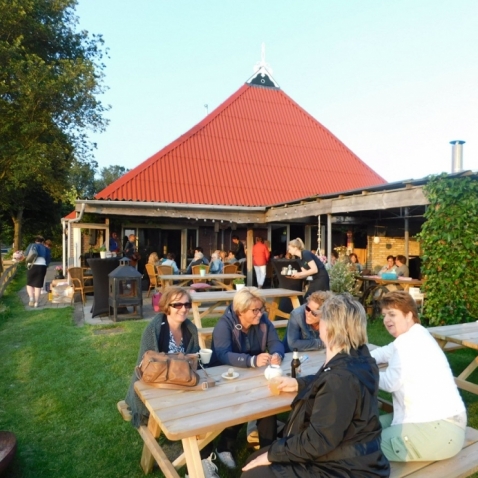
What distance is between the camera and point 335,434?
165cm

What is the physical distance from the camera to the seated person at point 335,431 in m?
1.66

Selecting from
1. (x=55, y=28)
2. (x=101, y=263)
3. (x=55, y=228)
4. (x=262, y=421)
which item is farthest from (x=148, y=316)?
(x=55, y=228)

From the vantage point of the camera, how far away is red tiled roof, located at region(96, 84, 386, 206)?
39.3ft

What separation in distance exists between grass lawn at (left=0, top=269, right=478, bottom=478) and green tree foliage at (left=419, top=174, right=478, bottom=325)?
868 millimetres

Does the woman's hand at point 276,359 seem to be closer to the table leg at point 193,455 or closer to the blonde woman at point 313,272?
the table leg at point 193,455

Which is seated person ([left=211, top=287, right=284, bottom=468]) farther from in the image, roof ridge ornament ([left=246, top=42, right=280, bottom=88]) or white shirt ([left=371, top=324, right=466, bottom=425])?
roof ridge ornament ([left=246, top=42, right=280, bottom=88])

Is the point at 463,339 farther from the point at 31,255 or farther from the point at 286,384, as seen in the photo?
the point at 31,255

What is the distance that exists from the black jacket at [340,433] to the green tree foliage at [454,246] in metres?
4.94

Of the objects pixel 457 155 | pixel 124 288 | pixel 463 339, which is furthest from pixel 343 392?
pixel 457 155

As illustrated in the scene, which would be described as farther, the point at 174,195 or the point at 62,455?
the point at 174,195

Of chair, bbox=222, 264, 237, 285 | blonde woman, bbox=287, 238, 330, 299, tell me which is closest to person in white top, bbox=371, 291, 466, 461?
blonde woman, bbox=287, 238, 330, 299

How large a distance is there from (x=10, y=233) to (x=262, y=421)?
132 ft

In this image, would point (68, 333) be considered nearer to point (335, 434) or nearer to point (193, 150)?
point (335, 434)

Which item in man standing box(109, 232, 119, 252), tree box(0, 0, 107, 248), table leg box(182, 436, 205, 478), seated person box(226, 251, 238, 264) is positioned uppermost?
tree box(0, 0, 107, 248)
